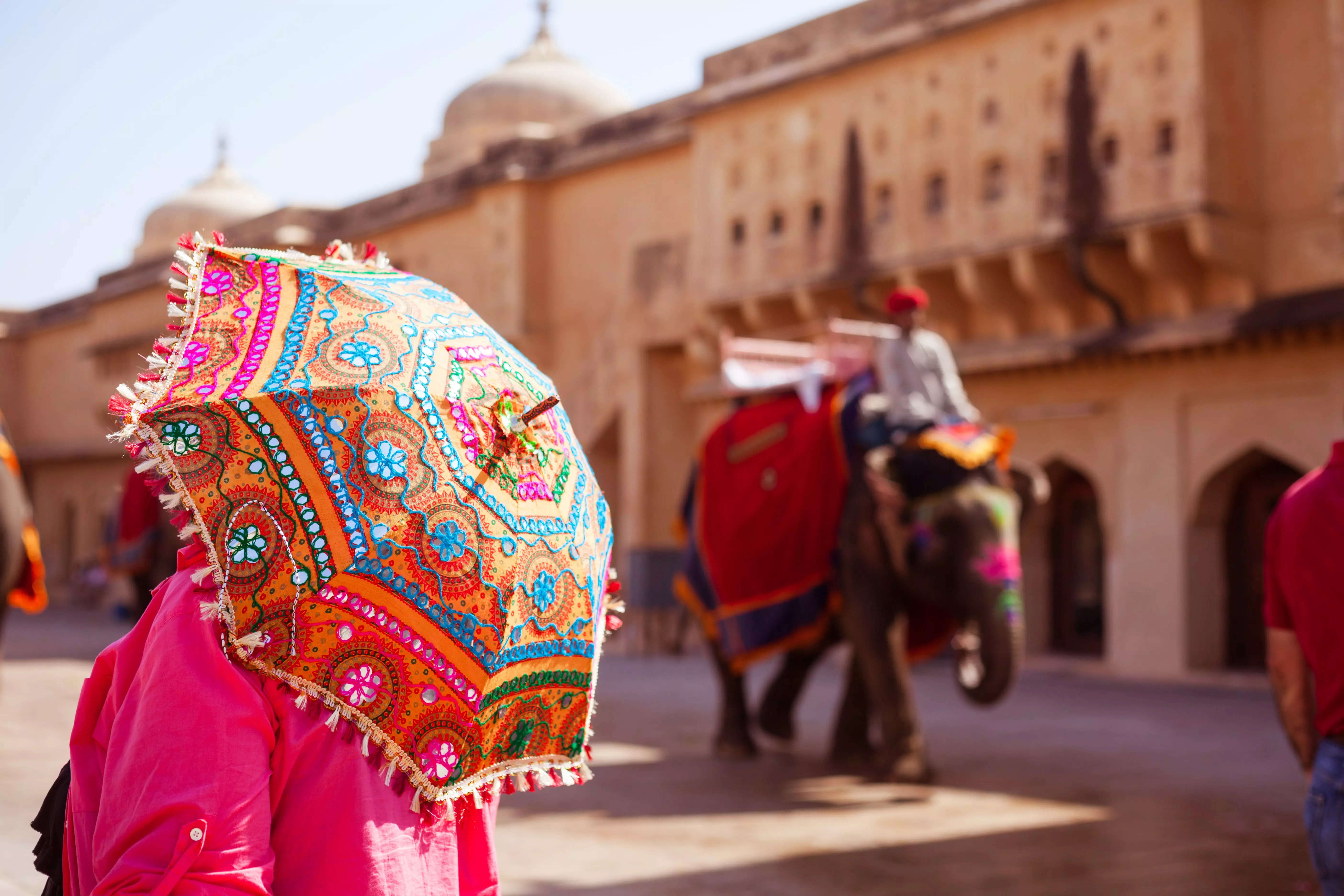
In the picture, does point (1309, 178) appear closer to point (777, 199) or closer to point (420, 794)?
point (777, 199)

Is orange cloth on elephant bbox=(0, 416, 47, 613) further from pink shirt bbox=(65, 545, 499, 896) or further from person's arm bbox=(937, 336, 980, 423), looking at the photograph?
pink shirt bbox=(65, 545, 499, 896)

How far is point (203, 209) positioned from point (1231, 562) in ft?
93.6

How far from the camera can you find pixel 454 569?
1.86 m

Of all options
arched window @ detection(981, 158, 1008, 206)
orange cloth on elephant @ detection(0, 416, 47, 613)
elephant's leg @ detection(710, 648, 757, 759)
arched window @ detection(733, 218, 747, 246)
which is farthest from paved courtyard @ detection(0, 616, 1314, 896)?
arched window @ detection(733, 218, 747, 246)

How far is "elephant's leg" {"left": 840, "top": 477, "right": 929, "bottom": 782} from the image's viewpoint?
7.18m

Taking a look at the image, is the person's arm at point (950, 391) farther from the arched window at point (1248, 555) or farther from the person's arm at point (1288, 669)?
the arched window at point (1248, 555)

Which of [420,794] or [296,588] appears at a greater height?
[296,588]

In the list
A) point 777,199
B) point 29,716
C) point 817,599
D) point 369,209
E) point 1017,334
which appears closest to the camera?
point 817,599

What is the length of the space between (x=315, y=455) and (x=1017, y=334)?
13899 mm

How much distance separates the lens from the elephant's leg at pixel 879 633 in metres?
7.18

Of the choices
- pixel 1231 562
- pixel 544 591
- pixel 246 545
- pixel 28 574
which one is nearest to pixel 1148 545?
pixel 1231 562

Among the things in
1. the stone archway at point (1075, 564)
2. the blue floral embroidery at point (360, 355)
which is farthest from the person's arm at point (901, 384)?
the stone archway at point (1075, 564)

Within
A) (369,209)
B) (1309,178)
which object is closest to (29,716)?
(1309,178)

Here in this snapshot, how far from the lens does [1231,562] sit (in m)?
13.8
